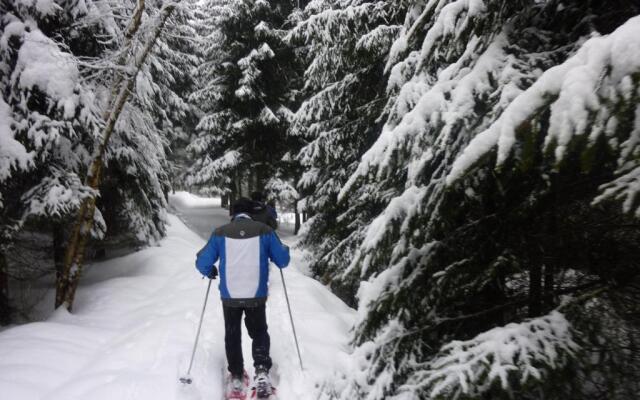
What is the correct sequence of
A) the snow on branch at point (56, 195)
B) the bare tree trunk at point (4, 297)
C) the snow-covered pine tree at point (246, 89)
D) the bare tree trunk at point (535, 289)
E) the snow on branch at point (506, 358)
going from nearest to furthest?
the snow on branch at point (506, 358) → the bare tree trunk at point (535, 289) → the snow on branch at point (56, 195) → the bare tree trunk at point (4, 297) → the snow-covered pine tree at point (246, 89)

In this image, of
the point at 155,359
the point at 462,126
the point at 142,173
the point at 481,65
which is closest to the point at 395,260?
the point at 462,126

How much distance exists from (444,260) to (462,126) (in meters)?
0.91

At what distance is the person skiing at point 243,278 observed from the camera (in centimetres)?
430

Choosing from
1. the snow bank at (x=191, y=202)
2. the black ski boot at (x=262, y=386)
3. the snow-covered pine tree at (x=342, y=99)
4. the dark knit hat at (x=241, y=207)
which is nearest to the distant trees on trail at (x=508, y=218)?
the black ski boot at (x=262, y=386)

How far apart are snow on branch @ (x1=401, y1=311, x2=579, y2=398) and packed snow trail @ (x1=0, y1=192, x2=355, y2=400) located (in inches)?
39.3

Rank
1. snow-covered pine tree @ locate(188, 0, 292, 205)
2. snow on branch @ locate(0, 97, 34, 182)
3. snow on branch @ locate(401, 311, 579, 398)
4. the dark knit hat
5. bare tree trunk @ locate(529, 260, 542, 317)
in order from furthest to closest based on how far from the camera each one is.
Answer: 1. snow-covered pine tree @ locate(188, 0, 292, 205)
2. snow on branch @ locate(0, 97, 34, 182)
3. the dark knit hat
4. bare tree trunk @ locate(529, 260, 542, 317)
5. snow on branch @ locate(401, 311, 579, 398)

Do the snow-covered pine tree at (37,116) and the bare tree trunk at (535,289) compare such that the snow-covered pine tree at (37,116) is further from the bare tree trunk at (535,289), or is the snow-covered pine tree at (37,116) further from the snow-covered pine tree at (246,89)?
the snow-covered pine tree at (246,89)

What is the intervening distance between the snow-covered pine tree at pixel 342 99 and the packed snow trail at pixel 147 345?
1.15 m

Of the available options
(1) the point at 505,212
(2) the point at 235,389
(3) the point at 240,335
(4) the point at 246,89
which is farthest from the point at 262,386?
(4) the point at 246,89

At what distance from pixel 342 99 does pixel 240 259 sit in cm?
563

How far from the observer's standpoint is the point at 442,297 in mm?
2562

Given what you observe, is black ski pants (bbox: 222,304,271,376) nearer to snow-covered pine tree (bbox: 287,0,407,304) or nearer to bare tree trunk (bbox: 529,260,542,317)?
snow-covered pine tree (bbox: 287,0,407,304)

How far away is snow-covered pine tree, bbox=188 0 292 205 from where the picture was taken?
Answer: 15.5 m

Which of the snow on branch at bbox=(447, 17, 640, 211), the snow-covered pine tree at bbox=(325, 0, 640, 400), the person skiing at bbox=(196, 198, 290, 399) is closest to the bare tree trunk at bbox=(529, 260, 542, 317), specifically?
the snow-covered pine tree at bbox=(325, 0, 640, 400)
